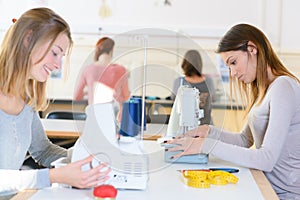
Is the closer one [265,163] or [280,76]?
[265,163]

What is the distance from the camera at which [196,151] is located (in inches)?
68.2

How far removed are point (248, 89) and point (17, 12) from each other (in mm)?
3449

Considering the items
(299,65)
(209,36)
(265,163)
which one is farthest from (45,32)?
(299,65)

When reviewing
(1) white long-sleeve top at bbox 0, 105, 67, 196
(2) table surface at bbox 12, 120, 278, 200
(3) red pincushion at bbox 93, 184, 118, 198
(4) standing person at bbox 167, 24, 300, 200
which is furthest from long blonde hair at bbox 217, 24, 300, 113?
(3) red pincushion at bbox 93, 184, 118, 198

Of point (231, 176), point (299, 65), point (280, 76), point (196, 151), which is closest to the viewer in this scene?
point (231, 176)

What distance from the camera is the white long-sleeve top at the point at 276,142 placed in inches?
65.7

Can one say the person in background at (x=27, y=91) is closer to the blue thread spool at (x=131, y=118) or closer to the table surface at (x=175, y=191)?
the table surface at (x=175, y=191)

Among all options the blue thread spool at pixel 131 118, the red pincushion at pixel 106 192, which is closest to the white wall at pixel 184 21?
the blue thread spool at pixel 131 118

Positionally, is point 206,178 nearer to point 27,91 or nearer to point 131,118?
point 131,118

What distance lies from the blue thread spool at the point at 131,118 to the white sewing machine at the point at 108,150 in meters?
0.10

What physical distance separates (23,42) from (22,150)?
39 cm

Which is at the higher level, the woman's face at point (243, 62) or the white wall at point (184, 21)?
the white wall at point (184, 21)

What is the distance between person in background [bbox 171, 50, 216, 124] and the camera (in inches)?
80.6

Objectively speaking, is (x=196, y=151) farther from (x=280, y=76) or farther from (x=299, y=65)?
(x=299, y=65)
